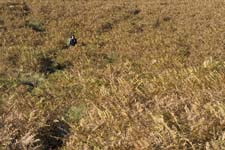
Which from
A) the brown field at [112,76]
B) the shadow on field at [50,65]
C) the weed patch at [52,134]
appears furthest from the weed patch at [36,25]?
the weed patch at [52,134]

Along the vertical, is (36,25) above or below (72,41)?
below

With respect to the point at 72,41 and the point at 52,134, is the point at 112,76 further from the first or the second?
the point at 72,41

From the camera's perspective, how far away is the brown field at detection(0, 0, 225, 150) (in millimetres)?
5688

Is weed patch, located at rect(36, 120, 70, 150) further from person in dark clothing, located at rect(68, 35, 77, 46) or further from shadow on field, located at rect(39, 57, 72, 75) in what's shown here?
person in dark clothing, located at rect(68, 35, 77, 46)

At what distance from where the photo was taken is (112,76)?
9812 millimetres

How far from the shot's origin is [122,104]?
6.98m

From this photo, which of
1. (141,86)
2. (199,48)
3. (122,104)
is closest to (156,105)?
(122,104)

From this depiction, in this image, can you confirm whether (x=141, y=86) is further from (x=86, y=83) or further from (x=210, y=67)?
(x=86, y=83)

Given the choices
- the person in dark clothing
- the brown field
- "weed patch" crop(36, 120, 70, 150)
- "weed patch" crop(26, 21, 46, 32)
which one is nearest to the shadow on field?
the brown field

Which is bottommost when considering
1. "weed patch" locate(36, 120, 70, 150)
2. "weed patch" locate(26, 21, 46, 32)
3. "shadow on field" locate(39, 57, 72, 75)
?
"weed patch" locate(26, 21, 46, 32)

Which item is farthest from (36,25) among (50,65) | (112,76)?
(112,76)

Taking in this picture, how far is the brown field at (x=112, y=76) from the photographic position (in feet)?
18.7

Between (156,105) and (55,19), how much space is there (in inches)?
869

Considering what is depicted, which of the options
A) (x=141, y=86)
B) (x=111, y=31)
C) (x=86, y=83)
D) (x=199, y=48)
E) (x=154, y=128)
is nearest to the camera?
(x=154, y=128)
